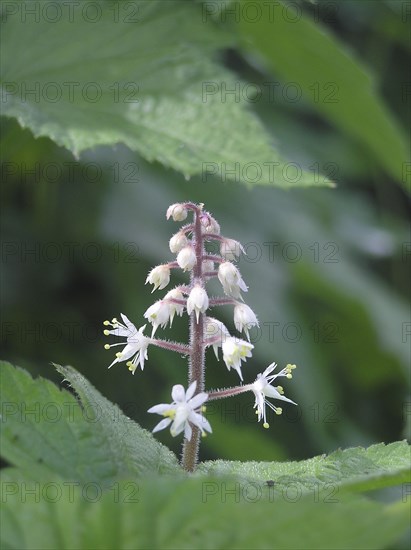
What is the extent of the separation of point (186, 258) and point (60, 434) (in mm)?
395

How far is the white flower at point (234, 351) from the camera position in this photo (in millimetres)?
1457

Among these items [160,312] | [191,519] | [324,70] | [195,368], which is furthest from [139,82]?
[191,519]

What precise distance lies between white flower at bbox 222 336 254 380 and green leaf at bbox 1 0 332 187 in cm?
58

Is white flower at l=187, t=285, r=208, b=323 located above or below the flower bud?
below

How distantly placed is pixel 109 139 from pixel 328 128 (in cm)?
352

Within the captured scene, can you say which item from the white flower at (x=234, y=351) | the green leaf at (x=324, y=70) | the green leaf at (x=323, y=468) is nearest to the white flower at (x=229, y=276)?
the white flower at (x=234, y=351)

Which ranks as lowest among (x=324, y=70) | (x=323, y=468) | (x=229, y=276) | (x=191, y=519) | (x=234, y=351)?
(x=191, y=519)

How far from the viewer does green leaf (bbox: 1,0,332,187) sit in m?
1.97

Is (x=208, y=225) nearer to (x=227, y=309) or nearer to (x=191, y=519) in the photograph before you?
(x=191, y=519)

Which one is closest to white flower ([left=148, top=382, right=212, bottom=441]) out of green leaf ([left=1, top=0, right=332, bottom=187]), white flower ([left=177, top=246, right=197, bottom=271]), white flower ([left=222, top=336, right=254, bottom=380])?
white flower ([left=222, top=336, right=254, bottom=380])

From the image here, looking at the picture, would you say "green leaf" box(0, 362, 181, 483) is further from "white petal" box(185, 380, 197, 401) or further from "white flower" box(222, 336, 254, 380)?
"white flower" box(222, 336, 254, 380)

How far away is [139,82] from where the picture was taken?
2.16 m

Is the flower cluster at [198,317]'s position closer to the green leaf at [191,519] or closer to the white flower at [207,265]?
the white flower at [207,265]

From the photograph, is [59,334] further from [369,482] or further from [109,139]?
[369,482]
